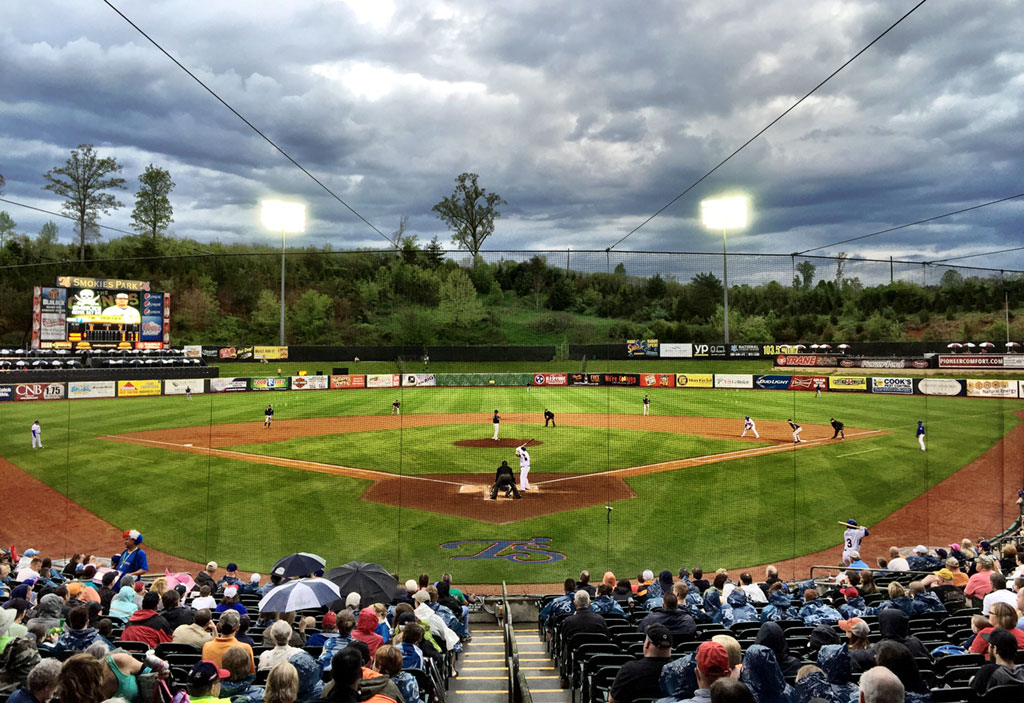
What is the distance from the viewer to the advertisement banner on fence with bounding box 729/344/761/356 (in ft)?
168

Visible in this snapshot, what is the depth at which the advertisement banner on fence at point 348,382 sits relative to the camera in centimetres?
5428

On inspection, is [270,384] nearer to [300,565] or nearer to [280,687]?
[300,565]

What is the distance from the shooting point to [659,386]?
54.1 metres

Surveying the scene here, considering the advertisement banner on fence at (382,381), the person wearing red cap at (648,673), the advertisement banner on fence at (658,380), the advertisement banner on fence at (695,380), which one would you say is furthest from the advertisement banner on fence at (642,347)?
the person wearing red cap at (648,673)

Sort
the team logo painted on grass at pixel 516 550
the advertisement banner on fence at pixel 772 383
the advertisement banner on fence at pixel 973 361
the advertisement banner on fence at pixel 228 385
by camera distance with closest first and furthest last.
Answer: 1. the team logo painted on grass at pixel 516 550
2. the advertisement banner on fence at pixel 973 361
3. the advertisement banner on fence at pixel 772 383
4. the advertisement banner on fence at pixel 228 385

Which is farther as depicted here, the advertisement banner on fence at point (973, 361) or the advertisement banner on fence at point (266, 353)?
the advertisement banner on fence at point (266, 353)

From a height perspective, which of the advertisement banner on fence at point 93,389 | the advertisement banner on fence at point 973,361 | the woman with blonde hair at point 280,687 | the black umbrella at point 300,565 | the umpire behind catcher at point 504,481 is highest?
the advertisement banner on fence at point 973,361

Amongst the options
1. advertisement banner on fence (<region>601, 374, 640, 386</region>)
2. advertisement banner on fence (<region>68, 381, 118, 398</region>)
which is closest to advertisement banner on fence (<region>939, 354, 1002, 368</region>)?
advertisement banner on fence (<region>601, 374, 640, 386</region>)

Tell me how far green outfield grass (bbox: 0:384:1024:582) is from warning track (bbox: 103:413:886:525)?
27.9 inches

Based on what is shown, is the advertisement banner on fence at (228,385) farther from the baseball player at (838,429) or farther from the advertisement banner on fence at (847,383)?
the advertisement banner on fence at (847,383)

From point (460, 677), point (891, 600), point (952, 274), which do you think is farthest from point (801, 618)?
point (952, 274)

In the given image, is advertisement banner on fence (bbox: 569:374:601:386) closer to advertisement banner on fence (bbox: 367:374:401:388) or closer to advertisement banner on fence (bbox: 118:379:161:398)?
advertisement banner on fence (bbox: 367:374:401:388)

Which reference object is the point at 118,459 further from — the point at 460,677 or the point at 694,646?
the point at 694,646

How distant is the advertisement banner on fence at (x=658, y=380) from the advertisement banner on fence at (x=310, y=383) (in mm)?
27558
